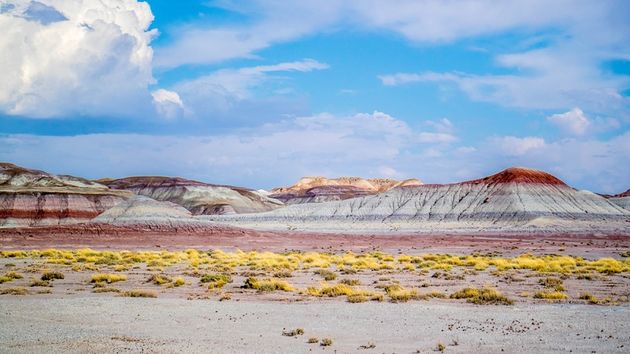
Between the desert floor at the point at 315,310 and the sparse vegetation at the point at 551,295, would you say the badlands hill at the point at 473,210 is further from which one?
the sparse vegetation at the point at 551,295

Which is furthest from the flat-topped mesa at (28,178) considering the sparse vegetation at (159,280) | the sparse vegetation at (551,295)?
the sparse vegetation at (551,295)

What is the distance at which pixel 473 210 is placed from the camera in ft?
387

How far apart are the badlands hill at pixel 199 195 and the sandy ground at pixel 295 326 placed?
144 meters

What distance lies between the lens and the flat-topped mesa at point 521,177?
12656cm

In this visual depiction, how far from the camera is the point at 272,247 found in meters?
62.2

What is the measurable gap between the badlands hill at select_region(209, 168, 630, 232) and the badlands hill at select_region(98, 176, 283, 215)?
1427 inches

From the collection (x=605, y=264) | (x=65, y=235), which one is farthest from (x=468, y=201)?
(x=605, y=264)

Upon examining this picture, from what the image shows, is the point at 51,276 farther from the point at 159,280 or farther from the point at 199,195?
the point at 199,195

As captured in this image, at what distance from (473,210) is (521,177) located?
16.7m

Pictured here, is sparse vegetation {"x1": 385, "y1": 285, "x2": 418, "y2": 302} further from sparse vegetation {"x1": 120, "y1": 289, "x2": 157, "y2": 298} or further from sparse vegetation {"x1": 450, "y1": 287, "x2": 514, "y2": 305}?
sparse vegetation {"x1": 120, "y1": 289, "x2": 157, "y2": 298}

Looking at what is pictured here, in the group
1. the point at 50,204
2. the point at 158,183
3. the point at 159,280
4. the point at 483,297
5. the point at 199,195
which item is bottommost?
the point at 159,280

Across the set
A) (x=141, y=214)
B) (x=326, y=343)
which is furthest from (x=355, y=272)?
(x=141, y=214)

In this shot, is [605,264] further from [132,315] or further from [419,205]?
[419,205]

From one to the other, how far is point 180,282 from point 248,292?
145 inches
